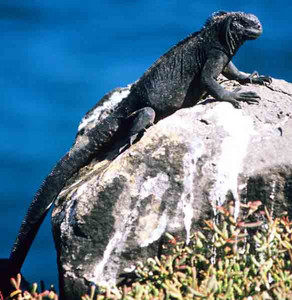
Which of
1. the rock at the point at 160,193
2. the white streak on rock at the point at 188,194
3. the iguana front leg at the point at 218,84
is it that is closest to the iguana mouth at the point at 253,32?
the iguana front leg at the point at 218,84

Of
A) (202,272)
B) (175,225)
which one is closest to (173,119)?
(175,225)

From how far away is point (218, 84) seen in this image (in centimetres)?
471

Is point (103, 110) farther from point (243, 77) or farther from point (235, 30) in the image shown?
point (235, 30)

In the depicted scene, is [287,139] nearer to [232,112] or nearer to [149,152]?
[232,112]

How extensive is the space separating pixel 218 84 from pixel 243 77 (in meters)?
0.52

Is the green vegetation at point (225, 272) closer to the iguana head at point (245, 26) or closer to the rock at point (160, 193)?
the rock at point (160, 193)

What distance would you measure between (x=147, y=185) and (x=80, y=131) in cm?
163

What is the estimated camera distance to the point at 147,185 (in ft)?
13.2

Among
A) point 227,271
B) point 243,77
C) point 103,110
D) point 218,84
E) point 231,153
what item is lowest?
point 227,271

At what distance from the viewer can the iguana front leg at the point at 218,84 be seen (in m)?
4.55

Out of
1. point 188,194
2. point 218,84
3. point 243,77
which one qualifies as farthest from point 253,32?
point 188,194

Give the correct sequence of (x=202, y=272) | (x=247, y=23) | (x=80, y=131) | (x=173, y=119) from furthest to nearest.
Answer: (x=80, y=131)
(x=247, y=23)
(x=173, y=119)
(x=202, y=272)

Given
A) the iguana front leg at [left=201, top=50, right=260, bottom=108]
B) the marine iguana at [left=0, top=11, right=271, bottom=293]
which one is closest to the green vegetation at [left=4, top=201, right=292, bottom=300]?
the iguana front leg at [left=201, top=50, right=260, bottom=108]

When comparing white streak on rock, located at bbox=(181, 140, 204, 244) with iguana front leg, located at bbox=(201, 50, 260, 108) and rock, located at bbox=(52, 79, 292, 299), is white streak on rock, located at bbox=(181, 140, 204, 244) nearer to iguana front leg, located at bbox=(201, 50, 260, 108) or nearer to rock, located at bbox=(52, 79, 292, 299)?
rock, located at bbox=(52, 79, 292, 299)
